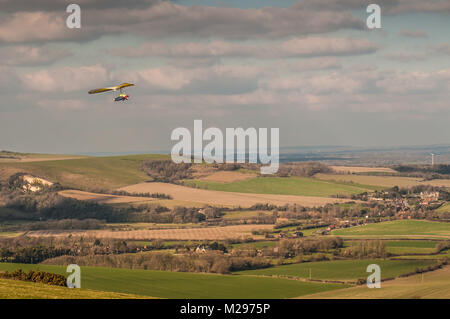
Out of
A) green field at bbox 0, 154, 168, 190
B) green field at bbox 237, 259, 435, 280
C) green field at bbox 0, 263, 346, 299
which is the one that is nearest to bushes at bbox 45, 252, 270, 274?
green field at bbox 237, 259, 435, 280

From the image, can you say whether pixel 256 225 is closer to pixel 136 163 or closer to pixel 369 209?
pixel 369 209

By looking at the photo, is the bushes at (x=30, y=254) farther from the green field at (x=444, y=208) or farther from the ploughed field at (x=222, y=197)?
the green field at (x=444, y=208)

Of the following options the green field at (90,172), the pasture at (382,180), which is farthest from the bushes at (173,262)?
the pasture at (382,180)

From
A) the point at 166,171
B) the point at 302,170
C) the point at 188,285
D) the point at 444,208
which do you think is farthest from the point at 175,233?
the point at 302,170

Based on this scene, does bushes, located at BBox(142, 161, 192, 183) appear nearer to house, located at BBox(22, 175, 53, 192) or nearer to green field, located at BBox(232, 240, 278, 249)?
house, located at BBox(22, 175, 53, 192)

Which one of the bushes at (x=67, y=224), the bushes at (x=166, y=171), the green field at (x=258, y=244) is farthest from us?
the bushes at (x=166, y=171)
